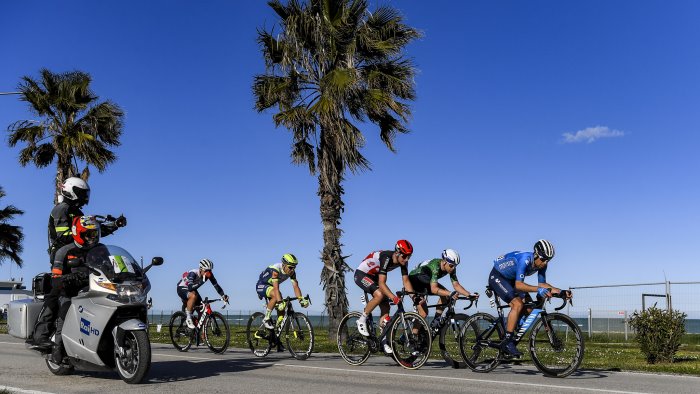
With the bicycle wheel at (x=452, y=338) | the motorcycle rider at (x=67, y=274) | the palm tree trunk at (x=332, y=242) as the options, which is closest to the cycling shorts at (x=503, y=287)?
the bicycle wheel at (x=452, y=338)

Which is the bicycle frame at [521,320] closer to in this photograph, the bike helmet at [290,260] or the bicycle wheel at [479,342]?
the bicycle wheel at [479,342]

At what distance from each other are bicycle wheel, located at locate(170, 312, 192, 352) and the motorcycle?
21.4 feet

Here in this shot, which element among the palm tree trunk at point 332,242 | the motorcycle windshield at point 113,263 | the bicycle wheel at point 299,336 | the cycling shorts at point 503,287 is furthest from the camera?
the palm tree trunk at point 332,242

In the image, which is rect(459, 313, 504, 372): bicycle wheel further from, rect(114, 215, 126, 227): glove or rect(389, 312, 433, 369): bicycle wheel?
rect(114, 215, 126, 227): glove

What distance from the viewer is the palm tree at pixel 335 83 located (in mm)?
20812

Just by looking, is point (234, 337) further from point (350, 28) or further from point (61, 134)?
point (61, 134)

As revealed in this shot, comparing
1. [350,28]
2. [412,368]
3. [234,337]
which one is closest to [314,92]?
[350,28]

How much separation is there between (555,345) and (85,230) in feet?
21.0

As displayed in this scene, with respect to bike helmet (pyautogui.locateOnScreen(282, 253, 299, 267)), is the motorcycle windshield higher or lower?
lower

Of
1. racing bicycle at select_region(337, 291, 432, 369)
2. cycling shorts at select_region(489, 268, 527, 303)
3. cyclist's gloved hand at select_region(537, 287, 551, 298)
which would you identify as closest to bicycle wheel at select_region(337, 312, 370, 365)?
racing bicycle at select_region(337, 291, 432, 369)

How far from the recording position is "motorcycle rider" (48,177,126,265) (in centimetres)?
936

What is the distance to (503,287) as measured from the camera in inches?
413

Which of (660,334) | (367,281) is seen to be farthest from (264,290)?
(660,334)

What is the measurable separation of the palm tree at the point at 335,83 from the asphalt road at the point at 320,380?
921 centimetres
